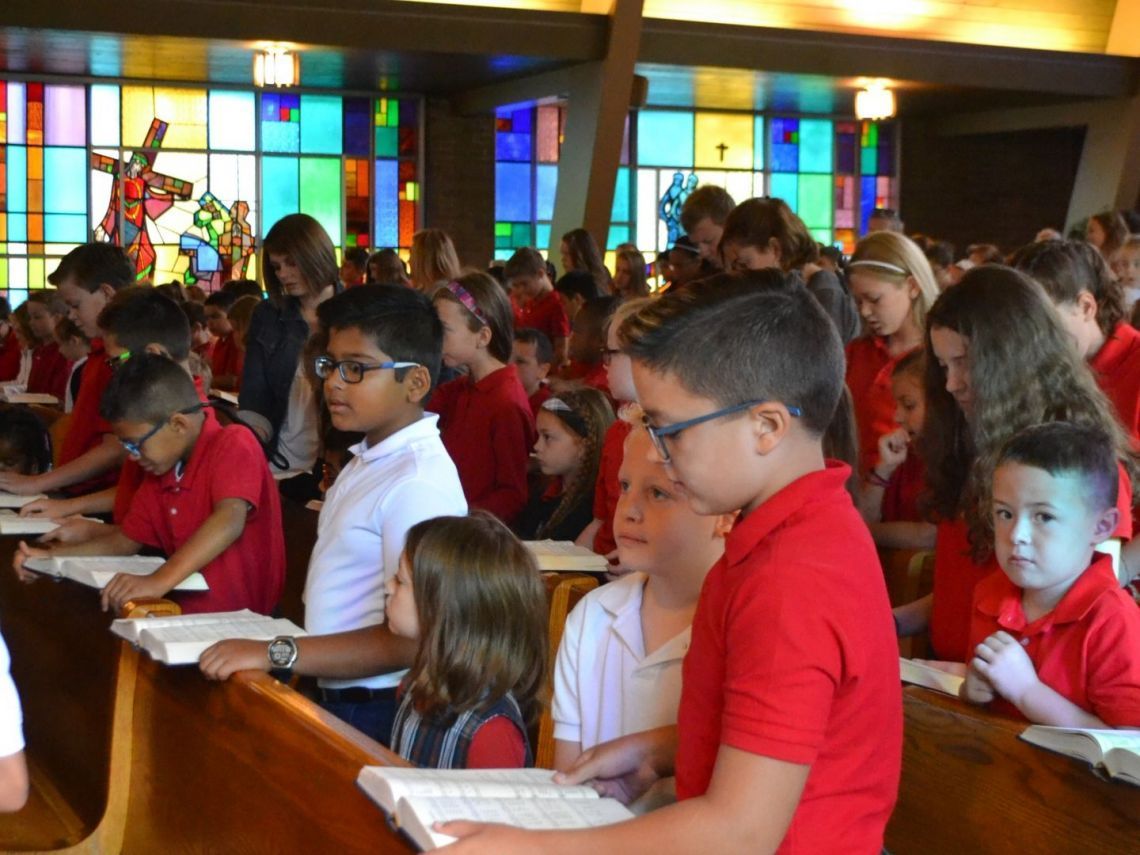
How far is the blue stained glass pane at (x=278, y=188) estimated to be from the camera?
609 inches

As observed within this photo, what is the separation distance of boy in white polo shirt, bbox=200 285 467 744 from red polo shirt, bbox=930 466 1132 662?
962 mm

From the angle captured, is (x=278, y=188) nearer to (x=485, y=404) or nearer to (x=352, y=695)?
(x=485, y=404)

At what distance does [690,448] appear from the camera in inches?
61.2

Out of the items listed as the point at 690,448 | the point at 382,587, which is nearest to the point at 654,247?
the point at 382,587

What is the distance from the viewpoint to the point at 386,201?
623 inches

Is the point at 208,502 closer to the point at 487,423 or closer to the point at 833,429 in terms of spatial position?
the point at 487,423

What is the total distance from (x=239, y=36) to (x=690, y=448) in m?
10.5

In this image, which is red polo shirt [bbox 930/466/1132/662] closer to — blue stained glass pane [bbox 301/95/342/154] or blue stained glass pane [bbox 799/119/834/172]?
blue stained glass pane [bbox 301/95/342/154]

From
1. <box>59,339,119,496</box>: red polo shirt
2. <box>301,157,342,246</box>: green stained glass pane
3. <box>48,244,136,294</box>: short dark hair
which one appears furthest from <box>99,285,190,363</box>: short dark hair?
<box>301,157,342,246</box>: green stained glass pane

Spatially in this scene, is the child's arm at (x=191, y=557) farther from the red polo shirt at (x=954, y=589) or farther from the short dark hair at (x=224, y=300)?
the short dark hair at (x=224, y=300)

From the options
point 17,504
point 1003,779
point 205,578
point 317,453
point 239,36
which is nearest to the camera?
point 1003,779

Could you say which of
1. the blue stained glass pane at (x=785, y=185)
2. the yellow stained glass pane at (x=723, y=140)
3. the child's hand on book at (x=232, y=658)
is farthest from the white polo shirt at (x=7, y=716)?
the blue stained glass pane at (x=785, y=185)

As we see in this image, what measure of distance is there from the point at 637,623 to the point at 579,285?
623 centimetres

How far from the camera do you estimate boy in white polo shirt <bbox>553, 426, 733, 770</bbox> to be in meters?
2.17
